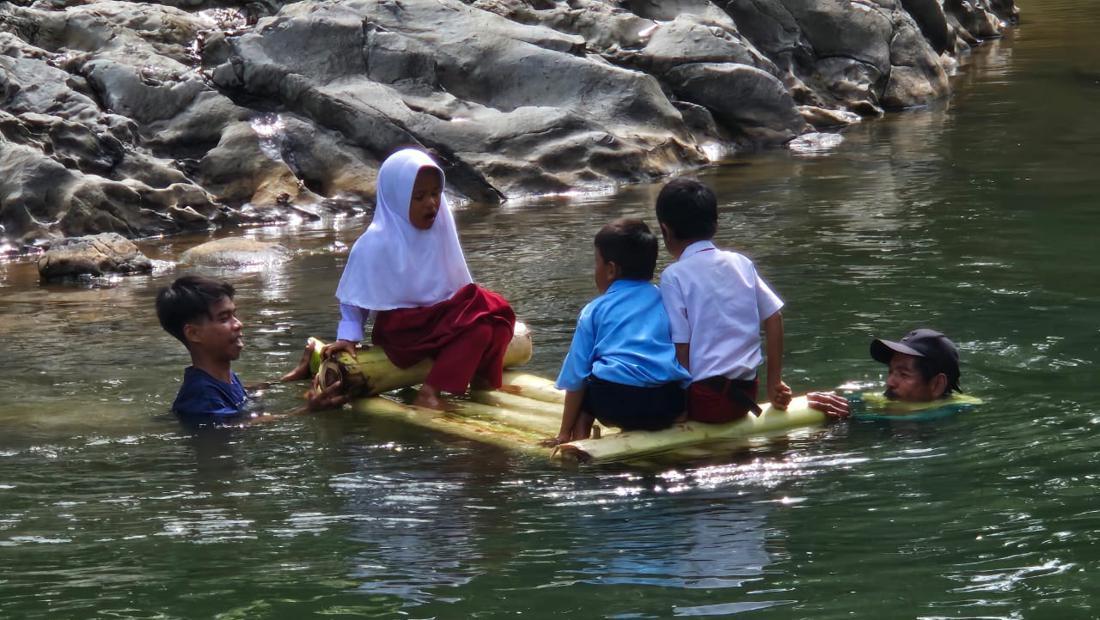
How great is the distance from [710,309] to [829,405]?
70 centimetres

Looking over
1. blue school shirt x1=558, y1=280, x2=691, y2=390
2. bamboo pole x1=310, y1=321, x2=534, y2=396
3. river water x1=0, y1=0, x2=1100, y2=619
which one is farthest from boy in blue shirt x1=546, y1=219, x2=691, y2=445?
bamboo pole x1=310, y1=321, x2=534, y2=396

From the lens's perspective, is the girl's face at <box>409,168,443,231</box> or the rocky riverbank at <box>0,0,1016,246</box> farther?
the rocky riverbank at <box>0,0,1016,246</box>

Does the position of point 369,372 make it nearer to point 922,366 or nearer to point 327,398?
point 327,398

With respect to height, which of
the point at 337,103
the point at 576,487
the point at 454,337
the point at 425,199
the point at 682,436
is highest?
the point at 337,103

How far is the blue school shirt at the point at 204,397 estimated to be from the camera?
6547 millimetres

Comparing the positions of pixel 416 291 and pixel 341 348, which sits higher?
pixel 416 291

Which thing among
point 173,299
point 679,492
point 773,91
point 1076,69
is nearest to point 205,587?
point 679,492

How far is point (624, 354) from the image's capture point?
5566mm

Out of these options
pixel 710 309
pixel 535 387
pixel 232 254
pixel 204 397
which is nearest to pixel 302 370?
pixel 204 397

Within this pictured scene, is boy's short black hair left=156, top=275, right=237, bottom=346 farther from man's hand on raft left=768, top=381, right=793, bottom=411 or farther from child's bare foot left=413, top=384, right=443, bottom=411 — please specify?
man's hand on raft left=768, top=381, right=793, bottom=411

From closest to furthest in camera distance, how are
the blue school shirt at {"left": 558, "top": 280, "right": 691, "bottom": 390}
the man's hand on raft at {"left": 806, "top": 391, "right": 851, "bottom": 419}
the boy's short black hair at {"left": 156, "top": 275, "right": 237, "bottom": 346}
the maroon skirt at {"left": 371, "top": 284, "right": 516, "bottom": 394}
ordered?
the blue school shirt at {"left": 558, "top": 280, "right": 691, "bottom": 390}, the man's hand on raft at {"left": 806, "top": 391, "right": 851, "bottom": 419}, the boy's short black hair at {"left": 156, "top": 275, "right": 237, "bottom": 346}, the maroon skirt at {"left": 371, "top": 284, "right": 516, "bottom": 394}

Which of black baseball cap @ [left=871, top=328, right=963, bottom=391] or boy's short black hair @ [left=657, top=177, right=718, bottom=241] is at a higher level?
boy's short black hair @ [left=657, top=177, right=718, bottom=241]

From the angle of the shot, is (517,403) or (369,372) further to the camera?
(369,372)

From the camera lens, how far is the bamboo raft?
5.51m
